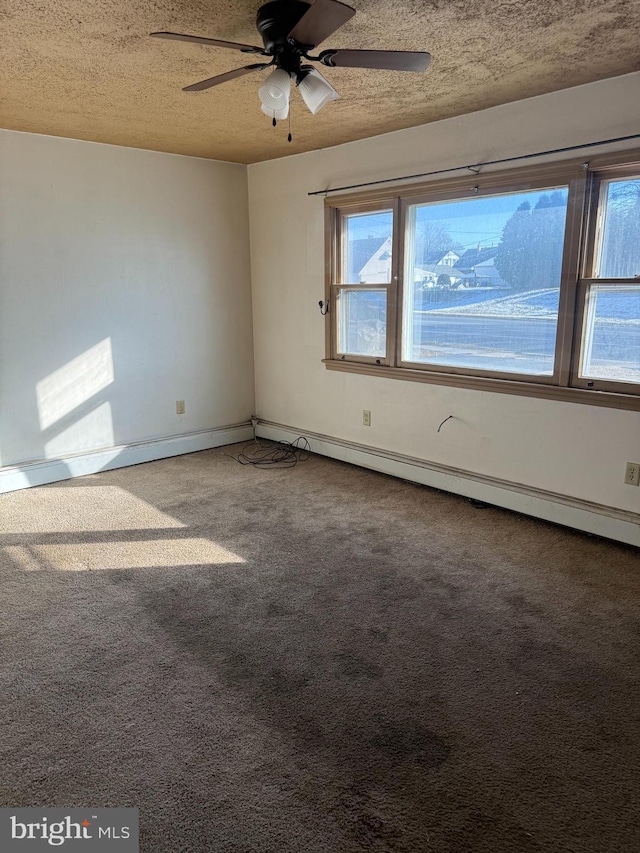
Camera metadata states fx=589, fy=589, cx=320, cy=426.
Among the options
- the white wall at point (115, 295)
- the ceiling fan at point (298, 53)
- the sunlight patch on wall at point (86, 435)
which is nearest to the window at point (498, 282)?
the white wall at point (115, 295)

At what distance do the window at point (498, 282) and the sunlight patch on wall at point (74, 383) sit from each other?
1.79 meters

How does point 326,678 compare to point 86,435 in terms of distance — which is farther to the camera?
point 86,435

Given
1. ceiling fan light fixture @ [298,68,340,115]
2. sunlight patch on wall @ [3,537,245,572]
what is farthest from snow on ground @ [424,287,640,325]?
sunlight patch on wall @ [3,537,245,572]

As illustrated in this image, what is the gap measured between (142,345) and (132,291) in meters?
0.43

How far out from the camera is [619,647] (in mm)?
2410

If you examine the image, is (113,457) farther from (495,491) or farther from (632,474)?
(632,474)

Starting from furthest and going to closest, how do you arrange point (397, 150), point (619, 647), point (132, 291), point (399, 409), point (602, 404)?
point (132, 291), point (399, 409), point (397, 150), point (602, 404), point (619, 647)

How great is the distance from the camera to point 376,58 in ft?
7.00

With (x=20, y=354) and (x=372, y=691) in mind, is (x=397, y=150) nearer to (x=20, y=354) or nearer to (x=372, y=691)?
(x=20, y=354)

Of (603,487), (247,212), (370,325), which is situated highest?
(247,212)

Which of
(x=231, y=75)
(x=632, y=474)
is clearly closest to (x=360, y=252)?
(x=231, y=75)

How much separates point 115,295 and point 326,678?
11.4 ft

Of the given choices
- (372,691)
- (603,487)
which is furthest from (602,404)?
(372,691)

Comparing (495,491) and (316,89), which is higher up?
(316,89)
